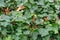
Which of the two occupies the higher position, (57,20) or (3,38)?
(57,20)

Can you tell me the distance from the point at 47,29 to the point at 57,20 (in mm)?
258

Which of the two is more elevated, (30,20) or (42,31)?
(30,20)

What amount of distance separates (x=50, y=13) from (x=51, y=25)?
257 millimetres

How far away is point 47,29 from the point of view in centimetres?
310

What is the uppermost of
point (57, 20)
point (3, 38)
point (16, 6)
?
point (16, 6)

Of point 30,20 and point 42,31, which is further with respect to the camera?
point 30,20

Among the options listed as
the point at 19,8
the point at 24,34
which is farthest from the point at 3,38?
the point at 19,8

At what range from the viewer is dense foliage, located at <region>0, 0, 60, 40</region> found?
122 inches

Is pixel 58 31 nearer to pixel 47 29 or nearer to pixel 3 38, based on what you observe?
pixel 47 29

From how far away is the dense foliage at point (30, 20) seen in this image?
122 inches

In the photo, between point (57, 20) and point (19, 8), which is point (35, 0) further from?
point (57, 20)

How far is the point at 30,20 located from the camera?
3.19m

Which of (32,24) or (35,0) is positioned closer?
(32,24)

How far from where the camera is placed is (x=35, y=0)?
348cm
